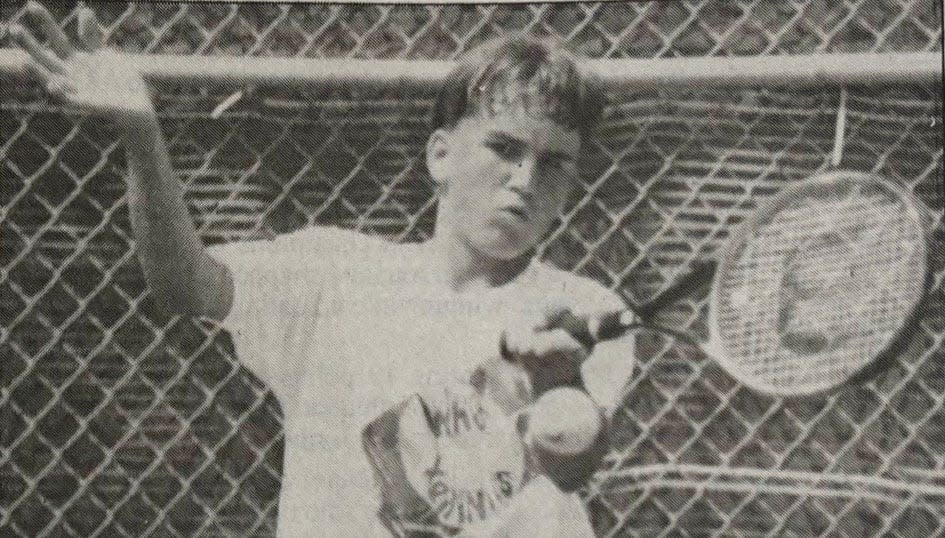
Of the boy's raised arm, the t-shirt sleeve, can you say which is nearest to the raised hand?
the boy's raised arm

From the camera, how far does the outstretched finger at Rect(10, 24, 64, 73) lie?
32.0 inches

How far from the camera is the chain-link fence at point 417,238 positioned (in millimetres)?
884

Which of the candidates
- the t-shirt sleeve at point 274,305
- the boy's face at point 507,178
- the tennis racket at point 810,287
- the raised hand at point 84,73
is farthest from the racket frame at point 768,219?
the raised hand at point 84,73

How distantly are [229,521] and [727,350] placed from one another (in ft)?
1.18

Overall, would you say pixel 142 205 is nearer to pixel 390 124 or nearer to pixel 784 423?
pixel 390 124

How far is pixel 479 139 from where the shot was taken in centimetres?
86

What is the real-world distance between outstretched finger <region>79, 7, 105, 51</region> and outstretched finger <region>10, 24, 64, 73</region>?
0.07 ft

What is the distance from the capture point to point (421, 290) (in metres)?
0.87

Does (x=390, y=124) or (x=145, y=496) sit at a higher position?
(x=390, y=124)

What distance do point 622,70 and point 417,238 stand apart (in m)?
0.18

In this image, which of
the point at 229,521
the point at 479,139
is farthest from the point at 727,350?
the point at 229,521

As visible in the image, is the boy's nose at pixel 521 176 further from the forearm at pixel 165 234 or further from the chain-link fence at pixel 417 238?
the forearm at pixel 165 234

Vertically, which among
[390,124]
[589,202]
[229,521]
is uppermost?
[390,124]

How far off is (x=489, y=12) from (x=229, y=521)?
40 centimetres
